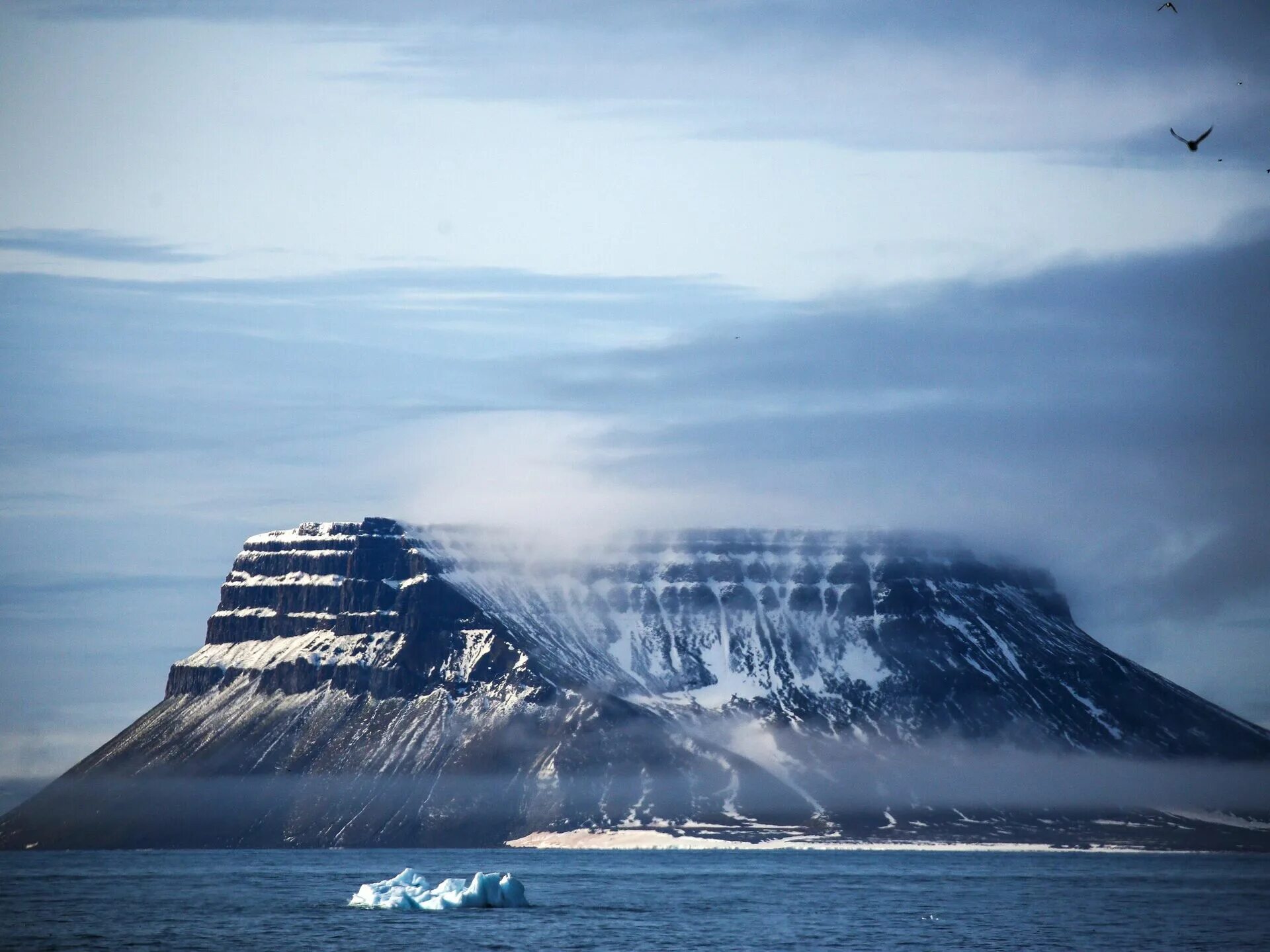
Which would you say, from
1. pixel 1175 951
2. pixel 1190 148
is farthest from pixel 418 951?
pixel 1190 148

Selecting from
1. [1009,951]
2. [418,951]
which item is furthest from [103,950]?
[1009,951]

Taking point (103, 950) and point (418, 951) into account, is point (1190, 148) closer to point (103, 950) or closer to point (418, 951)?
point (418, 951)

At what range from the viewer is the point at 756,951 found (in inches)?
7869

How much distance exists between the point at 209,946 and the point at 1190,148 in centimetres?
12244

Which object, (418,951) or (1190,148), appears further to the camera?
(418,951)

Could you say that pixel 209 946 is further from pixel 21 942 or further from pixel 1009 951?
pixel 1009 951

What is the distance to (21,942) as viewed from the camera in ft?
656

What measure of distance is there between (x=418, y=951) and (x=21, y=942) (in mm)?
40331

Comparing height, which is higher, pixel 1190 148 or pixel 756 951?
pixel 1190 148

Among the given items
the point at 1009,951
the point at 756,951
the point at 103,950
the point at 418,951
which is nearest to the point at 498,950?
the point at 418,951

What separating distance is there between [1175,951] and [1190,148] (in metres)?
90.5

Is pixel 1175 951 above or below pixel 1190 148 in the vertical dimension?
below

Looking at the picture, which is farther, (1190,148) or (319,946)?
(319,946)

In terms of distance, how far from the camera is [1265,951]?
7864 inches
